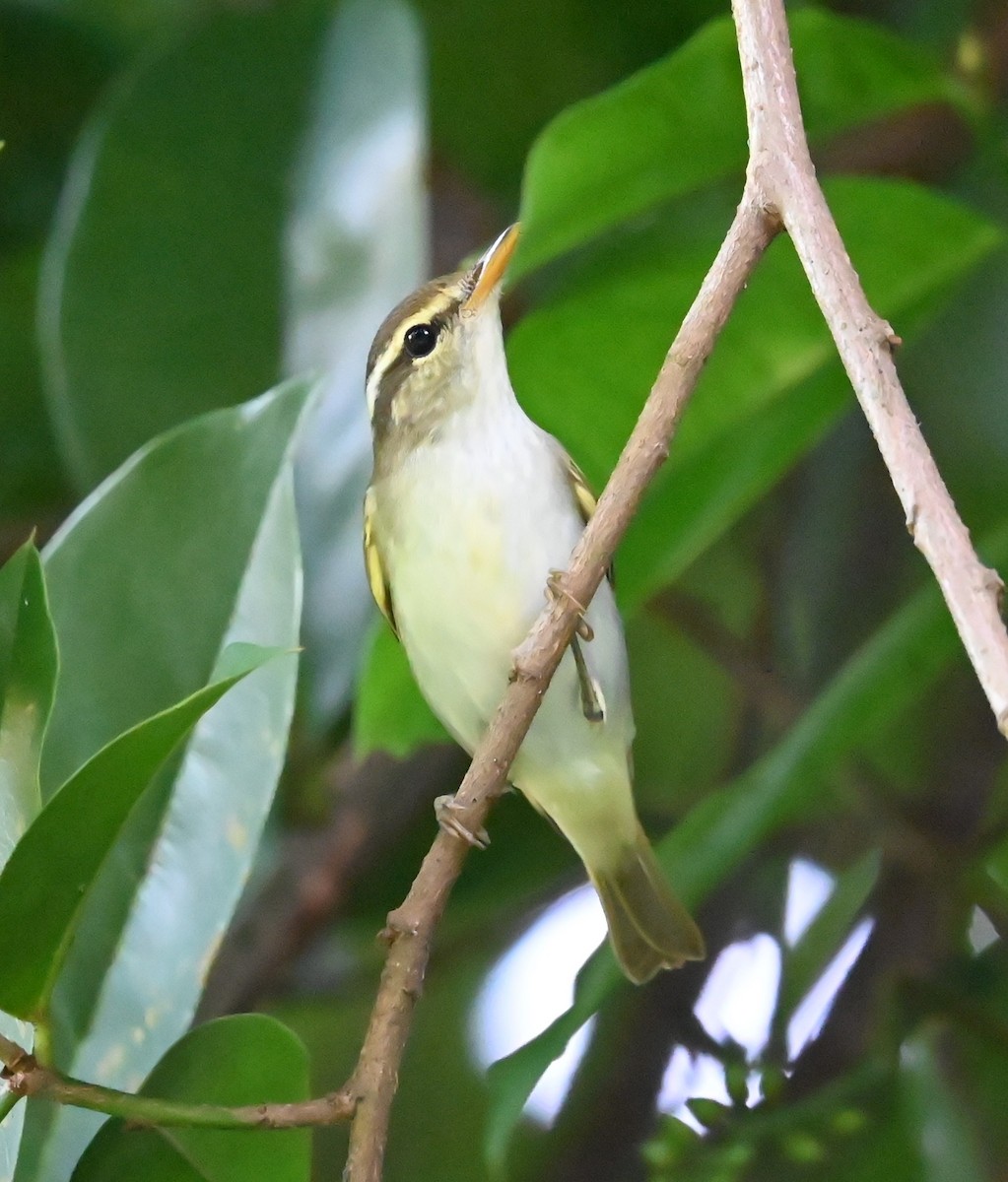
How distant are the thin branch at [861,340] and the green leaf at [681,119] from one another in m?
0.34

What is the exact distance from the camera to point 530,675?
86 cm

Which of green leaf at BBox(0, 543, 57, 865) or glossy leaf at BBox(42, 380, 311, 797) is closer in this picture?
green leaf at BBox(0, 543, 57, 865)

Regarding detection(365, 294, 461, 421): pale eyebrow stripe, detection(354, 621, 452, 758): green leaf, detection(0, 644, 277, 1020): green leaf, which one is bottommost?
detection(0, 644, 277, 1020): green leaf

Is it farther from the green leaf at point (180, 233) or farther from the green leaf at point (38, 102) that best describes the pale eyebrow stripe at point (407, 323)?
the green leaf at point (38, 102)

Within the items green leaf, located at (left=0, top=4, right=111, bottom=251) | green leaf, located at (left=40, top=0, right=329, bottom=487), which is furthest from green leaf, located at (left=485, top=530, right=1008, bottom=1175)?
green leaf, located at (left=0, top=4, right=111, bottom=251)

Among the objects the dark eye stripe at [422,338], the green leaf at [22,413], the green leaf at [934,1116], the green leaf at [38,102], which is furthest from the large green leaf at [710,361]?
the green leaf at [38,102]

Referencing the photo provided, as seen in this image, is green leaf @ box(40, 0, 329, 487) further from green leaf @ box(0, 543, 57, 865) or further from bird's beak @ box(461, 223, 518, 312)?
green leaf @ box(0, 543, 57, 865)

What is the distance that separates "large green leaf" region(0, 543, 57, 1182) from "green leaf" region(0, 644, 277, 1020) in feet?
0.20

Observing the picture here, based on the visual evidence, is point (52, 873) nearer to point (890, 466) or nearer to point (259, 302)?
point (890, 466)

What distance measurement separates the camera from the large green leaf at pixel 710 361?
132cm

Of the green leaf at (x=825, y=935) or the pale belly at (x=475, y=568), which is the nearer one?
the pale belly at (x=475, y=568)

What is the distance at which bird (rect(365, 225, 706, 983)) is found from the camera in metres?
1.28

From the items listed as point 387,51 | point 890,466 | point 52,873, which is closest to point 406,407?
point 387,51

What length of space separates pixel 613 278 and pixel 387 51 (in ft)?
1.29
